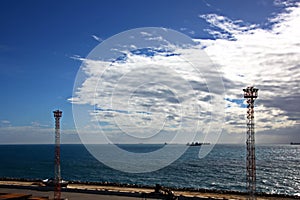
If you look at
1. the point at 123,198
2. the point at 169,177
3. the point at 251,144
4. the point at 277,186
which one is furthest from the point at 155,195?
the point at 169,177

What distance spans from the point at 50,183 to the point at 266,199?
2950cm

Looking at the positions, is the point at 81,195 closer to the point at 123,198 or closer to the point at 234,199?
the point at 123,198

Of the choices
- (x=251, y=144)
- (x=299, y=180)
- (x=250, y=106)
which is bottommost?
(x=299, y=180)

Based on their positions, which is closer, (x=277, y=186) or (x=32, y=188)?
(x=32, y=188)

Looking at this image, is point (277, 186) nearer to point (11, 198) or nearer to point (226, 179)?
point (226, 179)

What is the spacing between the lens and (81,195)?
1705 inches

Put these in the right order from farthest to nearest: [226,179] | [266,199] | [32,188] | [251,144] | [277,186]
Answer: [226,179] → [277,186] → [32,188] → [266,199] → [251,144]

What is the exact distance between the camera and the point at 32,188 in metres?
48.2

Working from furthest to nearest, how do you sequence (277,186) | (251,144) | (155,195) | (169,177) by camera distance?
(169,177), (277,186), (155,195), (251,144)

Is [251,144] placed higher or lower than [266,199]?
higher

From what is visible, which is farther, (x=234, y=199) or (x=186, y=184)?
(x=186, y=184)

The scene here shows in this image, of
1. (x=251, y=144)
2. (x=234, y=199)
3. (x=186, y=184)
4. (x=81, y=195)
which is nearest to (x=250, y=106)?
(x=251, y=144)

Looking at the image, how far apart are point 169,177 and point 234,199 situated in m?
65.7

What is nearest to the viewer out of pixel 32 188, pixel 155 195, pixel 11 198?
pixel 11 198
